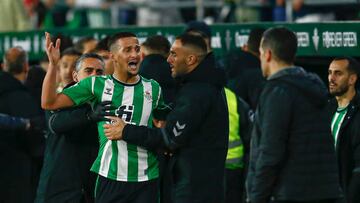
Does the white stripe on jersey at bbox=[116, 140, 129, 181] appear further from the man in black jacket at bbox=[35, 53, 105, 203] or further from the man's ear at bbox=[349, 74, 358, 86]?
the man's ear at bbox=[349, 74, 358, 86]

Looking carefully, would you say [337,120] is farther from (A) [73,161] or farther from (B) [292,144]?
(B) [292,144]

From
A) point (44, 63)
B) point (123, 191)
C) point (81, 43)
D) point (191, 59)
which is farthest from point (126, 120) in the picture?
point (44, 63)

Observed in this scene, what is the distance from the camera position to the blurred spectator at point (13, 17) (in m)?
16.2

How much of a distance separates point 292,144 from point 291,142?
15mm

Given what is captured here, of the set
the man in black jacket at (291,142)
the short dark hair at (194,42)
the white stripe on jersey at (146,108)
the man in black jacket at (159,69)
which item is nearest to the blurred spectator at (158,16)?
the man in black jacket at (159,69)

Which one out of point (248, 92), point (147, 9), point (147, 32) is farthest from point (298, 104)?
point (147, 9)

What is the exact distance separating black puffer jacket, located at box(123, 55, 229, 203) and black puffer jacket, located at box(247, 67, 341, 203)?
0.88 metres

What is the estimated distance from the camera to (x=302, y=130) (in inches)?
306

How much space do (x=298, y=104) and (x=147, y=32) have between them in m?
5.62

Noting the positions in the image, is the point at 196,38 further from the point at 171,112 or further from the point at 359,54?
the point at 359,54

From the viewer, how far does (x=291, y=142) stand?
7.78 m

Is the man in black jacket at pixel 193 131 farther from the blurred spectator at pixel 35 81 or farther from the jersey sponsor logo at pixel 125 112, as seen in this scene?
the blurred spectator at pixel 35 81

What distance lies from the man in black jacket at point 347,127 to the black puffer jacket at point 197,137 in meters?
1.75

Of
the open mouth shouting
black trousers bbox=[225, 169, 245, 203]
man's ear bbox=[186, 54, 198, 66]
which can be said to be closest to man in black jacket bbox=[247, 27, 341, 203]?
man's ear bbox=[186, 54, 198, 66]
